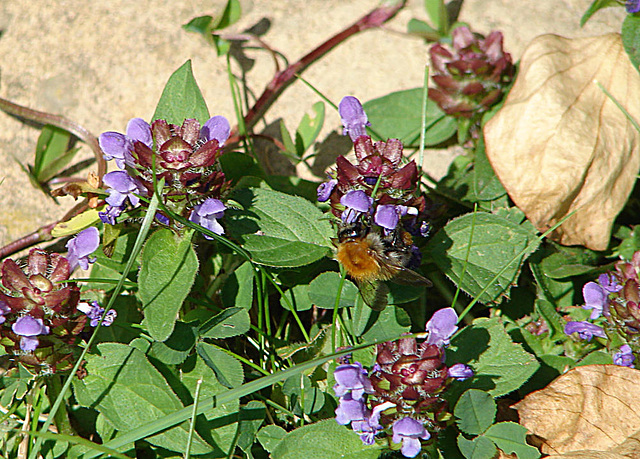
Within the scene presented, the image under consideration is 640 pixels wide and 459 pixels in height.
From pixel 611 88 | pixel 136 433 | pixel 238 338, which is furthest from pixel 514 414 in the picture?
pixel 611 88

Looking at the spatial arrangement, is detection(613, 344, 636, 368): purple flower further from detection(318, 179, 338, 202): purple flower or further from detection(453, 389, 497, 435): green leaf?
detection(318, 179, 338, 202): purple flower

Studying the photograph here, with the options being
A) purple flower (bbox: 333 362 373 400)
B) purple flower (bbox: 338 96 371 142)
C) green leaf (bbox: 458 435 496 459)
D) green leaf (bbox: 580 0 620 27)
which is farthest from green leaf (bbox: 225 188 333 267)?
green leaf (bbox: 580 0 620 27)

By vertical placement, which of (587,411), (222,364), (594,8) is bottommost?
(587,411)

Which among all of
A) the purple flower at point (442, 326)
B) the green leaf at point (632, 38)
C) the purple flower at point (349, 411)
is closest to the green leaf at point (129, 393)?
the purple flower at point (349, 411)

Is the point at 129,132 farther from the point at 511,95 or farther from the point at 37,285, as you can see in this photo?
the point at 511,95

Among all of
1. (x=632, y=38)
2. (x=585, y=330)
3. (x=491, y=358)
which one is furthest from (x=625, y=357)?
(x=632, y=38)

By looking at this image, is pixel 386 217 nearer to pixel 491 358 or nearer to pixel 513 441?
pixel 491 358

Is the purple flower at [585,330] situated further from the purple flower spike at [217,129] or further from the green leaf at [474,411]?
the purple flower spike at [217,129]

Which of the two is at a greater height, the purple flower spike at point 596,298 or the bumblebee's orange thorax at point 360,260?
the bumblebee's orange thorax at point 360,260
